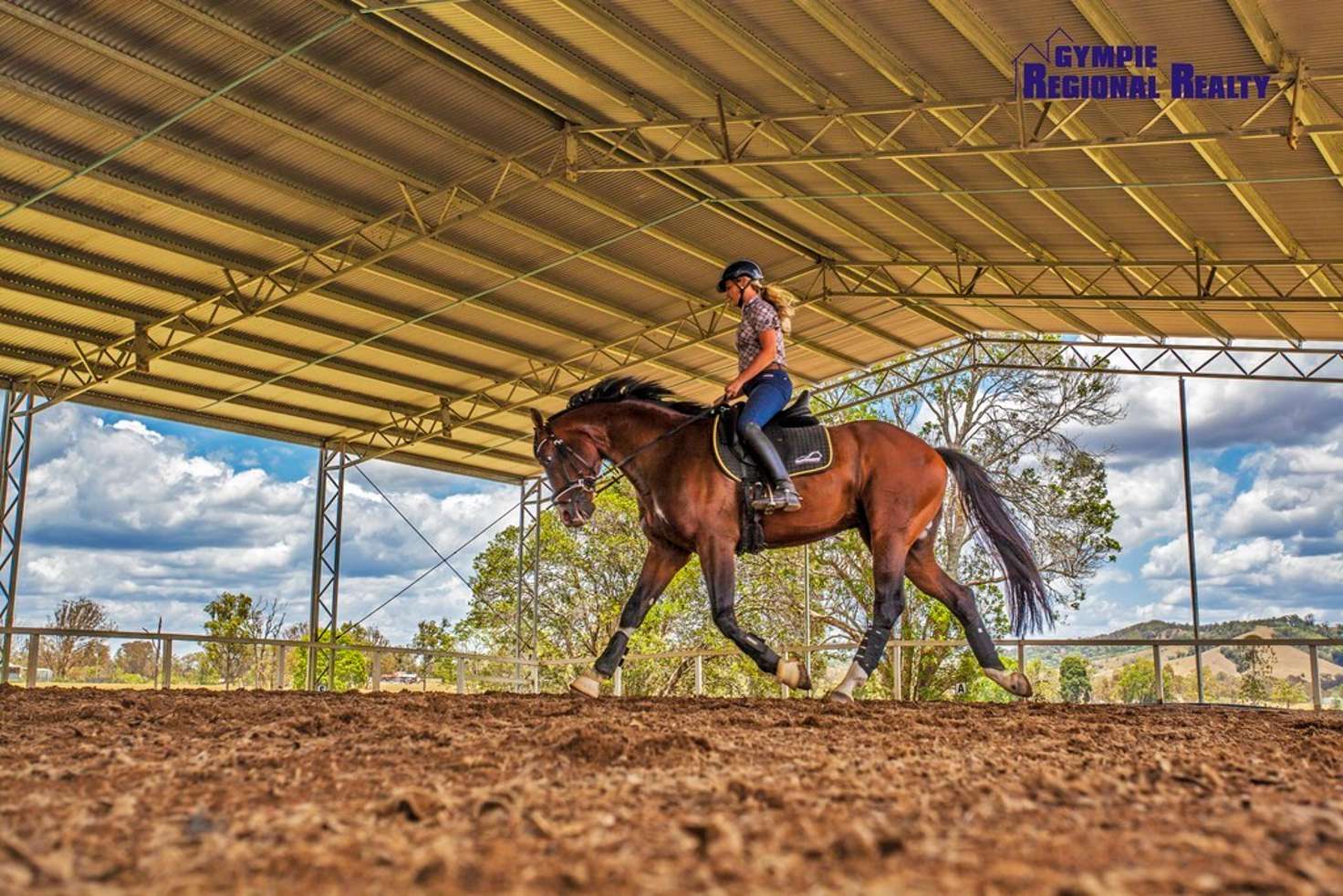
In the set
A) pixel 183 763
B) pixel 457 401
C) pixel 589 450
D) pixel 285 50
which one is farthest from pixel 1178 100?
pixel 457 401

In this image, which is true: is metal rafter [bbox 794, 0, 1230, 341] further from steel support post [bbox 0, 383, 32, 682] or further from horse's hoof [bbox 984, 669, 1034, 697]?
steel support post [bbox 0, 383, 32, 682]

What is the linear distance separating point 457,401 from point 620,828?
18952 millimetres

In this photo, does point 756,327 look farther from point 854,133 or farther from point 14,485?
point 14,485

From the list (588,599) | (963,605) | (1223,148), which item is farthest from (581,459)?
(588,599)

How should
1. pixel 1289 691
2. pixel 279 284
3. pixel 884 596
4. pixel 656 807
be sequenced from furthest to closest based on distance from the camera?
pixel 1289 691, pixel 279 284, pixel 884 596, pixel 656 807

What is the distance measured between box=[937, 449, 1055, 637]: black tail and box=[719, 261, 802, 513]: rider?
5.17 feet

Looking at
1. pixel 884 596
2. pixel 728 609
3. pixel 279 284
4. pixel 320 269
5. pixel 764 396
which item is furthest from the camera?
pixel 320 269

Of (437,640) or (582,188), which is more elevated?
(582,188)

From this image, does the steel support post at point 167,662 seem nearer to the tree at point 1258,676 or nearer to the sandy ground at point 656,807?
the sandy ground at point 656,807

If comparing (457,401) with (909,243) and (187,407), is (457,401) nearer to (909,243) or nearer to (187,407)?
(187,407)

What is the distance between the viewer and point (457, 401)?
2114cm

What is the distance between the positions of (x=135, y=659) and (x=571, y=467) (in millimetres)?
10962

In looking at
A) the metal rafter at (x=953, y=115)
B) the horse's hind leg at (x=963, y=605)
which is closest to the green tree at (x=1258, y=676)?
the metal rafter at (x=953, y=115)

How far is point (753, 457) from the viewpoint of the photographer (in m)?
8.20
